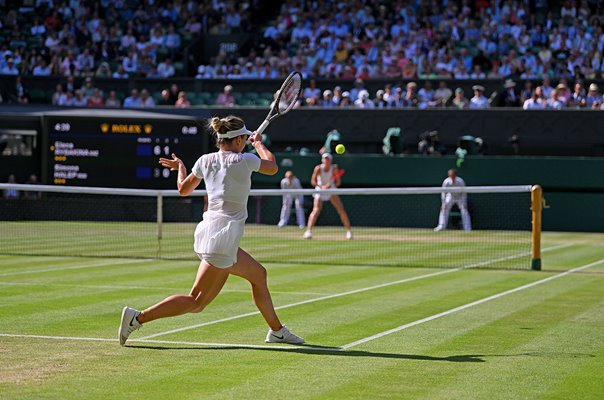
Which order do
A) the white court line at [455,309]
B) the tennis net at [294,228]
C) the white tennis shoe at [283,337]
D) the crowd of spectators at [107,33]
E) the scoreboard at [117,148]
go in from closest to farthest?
the white tennis shoe at [283,337] < the white court line at [455,309] < the tennis net at [294,228] < the scoreboard at [117,148] < the crowd of spectators at [107,33]

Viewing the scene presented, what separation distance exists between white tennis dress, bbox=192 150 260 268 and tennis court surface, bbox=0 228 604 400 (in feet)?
2.75

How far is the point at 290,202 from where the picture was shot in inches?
1277

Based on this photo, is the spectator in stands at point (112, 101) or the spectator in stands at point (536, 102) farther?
the spectator in stands at point (112, 101)

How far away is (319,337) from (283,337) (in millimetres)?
671

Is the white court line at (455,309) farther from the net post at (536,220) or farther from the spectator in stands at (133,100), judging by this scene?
the spectator in stands at (133,100)

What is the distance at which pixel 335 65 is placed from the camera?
35000 mm

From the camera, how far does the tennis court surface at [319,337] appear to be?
7.95 meters

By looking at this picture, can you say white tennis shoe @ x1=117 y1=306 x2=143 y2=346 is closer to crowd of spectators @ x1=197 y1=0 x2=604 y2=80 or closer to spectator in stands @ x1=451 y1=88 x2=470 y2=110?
spectator in stands @ x1=451 y1=88 x2=470 y2=110

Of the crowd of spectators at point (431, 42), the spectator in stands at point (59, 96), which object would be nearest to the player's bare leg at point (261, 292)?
the crowd of spectators at point (431, 42)

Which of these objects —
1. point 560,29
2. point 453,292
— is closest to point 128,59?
point 560,29

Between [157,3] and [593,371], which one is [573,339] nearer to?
[593,371]

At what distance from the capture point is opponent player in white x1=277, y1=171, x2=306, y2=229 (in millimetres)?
31406

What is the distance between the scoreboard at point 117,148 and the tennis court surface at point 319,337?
1384 cm

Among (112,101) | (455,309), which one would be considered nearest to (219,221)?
(455,309)
